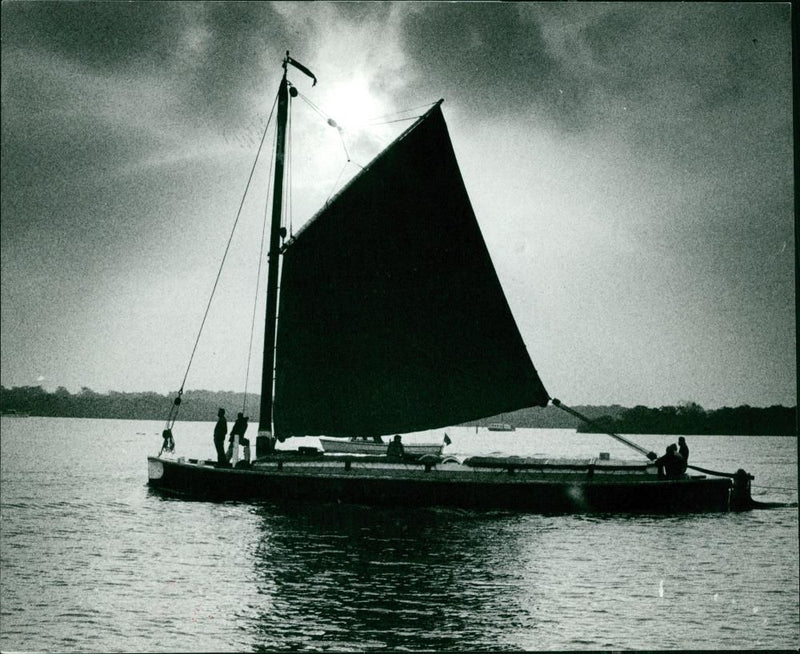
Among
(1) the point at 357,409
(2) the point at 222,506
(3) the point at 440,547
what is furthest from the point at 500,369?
(2) the point at 222,506

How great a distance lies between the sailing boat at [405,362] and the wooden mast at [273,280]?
8 cm

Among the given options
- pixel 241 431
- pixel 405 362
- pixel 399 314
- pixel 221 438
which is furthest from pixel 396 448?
pixel 221 438

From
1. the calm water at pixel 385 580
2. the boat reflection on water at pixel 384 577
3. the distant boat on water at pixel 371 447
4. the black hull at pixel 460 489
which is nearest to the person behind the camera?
the boat reflection on water at pixel 384 577

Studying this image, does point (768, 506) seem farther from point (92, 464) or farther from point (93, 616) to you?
point (92, 464)

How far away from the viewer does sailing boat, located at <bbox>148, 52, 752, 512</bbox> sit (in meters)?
21.1

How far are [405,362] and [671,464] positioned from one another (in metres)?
8.18

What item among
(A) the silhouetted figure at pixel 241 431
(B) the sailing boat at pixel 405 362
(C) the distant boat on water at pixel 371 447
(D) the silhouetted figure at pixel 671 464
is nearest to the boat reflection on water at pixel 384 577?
(B) the sailing boat at pixel 405 362

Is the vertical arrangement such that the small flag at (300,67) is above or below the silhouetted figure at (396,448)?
above

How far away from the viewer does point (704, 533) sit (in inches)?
848

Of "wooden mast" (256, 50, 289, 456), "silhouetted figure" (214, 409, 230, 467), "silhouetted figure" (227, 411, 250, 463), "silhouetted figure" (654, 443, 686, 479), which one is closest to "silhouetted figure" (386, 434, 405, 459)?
"wooden mast" (256, 50, 289, 456)

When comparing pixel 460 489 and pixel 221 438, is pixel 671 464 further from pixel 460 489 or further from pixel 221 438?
pixel 221 438

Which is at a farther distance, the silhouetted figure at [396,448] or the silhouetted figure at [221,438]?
the silhouetted figure at [396,448]

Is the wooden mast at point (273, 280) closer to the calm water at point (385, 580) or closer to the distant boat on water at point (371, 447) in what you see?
the calm water at point (385, 580)

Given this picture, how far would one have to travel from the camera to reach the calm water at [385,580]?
11.1 meters
